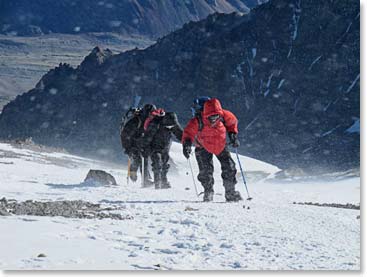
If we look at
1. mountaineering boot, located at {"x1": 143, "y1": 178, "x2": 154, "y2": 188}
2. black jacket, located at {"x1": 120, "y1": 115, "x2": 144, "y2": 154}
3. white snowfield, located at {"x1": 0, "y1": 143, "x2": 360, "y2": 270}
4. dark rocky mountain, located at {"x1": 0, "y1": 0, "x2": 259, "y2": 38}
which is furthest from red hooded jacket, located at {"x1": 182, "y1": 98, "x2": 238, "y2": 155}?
dark rocky mountain, located at {"x1": 0, "y1": 0, "x2": 259, "y2": 38}

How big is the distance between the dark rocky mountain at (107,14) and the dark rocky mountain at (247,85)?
821 inches

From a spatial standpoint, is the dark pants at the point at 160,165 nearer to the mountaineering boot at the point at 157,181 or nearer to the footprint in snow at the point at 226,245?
the mountaineering boot at the point at 157,181

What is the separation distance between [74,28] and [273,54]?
99.0m

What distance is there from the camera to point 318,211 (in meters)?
8.67

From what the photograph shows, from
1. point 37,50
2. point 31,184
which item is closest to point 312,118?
point 31,184

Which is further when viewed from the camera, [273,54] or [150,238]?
[273,54]

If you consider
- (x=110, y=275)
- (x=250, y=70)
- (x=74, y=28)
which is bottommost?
(x=110, y=275)

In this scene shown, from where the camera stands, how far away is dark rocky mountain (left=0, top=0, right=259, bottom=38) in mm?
107500

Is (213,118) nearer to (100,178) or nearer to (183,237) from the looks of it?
(100,178)

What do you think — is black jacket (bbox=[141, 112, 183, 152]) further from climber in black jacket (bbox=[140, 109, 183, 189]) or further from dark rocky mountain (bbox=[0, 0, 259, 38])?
dark rocky mountain (bbox=[0, 0, 259, 38])

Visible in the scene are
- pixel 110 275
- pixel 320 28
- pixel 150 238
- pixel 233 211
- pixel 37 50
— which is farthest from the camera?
pixel 37 50

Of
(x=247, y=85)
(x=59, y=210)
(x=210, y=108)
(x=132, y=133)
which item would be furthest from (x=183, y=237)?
(x=247, y=85)

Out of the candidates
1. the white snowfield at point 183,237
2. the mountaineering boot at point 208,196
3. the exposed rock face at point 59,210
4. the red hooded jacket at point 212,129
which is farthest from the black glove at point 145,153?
the exposed rock face at point 59,210

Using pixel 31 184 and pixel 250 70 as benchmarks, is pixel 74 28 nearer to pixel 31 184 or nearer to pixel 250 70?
pixel 250 70
